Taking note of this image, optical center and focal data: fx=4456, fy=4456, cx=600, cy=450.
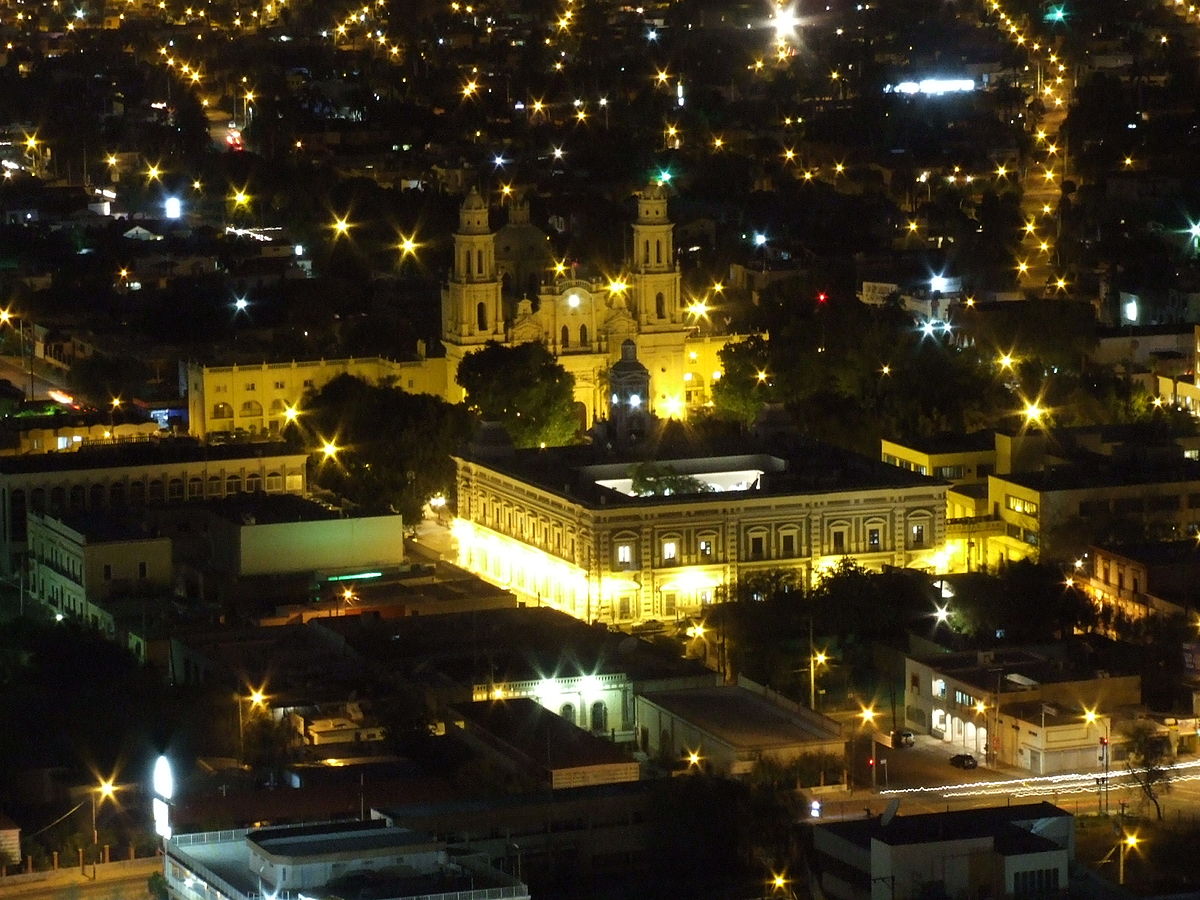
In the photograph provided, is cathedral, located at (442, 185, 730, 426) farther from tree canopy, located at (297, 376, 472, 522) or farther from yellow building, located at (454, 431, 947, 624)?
yellow building, located at (454, 431, 947, 624)

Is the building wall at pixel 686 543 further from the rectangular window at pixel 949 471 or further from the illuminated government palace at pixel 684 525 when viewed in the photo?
the rectangular window at pixel 949 471

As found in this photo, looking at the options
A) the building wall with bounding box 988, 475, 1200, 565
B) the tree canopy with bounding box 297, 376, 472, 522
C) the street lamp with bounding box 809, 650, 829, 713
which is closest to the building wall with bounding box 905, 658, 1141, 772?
the street lamp with bounding box 809, 650, 829, 713

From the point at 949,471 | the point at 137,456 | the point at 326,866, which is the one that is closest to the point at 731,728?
the point at 326,866

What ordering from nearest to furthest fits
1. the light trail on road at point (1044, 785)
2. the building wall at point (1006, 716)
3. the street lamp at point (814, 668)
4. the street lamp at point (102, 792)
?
1. the street lamp at point (102, 792)
2. the light trail on road at point (1044, 785)
3. the building wall at point (1006, 716)
4. the street lamp at point (814, 668)

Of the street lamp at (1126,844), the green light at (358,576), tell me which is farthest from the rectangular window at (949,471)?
the street lamp at (1126,844)

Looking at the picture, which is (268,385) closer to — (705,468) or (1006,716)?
(705,468)

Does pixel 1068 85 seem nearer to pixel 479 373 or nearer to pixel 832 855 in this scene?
pixel 479 373

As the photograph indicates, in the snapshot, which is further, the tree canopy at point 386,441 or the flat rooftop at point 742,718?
the tree canopy at point 386,441

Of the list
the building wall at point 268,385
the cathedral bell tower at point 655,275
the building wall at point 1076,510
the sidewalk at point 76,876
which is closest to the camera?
the sidewalk at point 76,876
